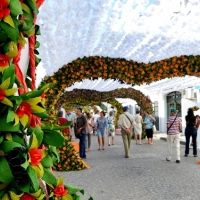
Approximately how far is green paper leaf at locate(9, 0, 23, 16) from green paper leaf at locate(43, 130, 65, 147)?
31cm

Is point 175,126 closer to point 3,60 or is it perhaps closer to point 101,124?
point 101,124

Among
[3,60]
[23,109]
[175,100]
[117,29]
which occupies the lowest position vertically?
[23,109]

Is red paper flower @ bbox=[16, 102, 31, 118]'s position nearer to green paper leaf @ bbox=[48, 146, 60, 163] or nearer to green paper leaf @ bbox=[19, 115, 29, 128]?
green paper leaf @ bbox=[19, 115, 29, 128]

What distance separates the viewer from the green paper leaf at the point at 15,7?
82 centimetres

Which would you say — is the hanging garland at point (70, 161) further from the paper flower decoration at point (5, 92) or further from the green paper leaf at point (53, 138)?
the paper flower decoration at point (5, 92)

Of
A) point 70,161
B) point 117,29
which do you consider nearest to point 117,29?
point 117,29

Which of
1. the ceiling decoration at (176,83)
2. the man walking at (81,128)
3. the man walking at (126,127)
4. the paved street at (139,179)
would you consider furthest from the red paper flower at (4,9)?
the ceiling decoration at (176,83)

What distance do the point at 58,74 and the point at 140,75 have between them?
2328 millimetres

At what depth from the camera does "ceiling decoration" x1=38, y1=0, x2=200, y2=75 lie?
565 cm

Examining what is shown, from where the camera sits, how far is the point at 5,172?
78cm

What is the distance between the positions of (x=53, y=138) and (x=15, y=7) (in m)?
0.34

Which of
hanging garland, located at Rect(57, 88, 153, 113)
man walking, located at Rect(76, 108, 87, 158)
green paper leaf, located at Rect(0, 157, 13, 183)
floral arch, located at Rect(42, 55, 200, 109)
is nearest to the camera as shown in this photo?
green paper leaf, located at Rect(0, 157, 13, 183)

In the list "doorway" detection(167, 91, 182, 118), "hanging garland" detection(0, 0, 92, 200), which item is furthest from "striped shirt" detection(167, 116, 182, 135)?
"doorway" detection(167, 91, 182, 118)

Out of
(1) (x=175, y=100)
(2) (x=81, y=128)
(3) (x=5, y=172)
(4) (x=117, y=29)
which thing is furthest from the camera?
(1) (x=175, y=100)
